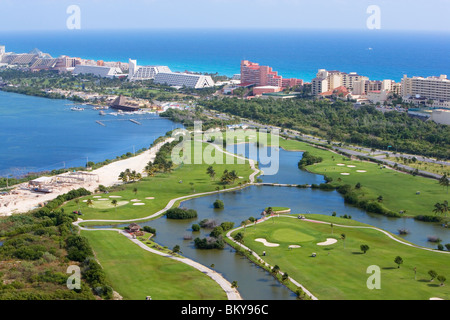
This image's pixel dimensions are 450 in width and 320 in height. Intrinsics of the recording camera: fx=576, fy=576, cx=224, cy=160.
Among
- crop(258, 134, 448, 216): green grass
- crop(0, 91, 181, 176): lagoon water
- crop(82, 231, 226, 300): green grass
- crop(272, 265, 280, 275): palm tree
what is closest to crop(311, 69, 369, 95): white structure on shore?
crop(0, 91, 181, 176): lagoon water

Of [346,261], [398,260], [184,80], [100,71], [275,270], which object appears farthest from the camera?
[100,71]

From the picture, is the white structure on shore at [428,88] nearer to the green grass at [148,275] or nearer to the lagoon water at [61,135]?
the lagoon water at [61,135]

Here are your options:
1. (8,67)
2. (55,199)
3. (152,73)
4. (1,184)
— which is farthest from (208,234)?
(8,67)

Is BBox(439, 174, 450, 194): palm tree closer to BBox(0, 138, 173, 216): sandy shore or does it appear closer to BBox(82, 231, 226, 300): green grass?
BBox(82, 231, 226, 300): green grass

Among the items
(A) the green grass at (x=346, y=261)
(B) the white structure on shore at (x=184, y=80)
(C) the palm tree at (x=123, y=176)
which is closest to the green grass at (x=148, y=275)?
(A) the green grass at (x=346, y=261)

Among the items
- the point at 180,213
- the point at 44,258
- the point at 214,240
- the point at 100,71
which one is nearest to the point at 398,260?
the point at 214,240

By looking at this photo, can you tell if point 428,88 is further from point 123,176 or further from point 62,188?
point 62,188
